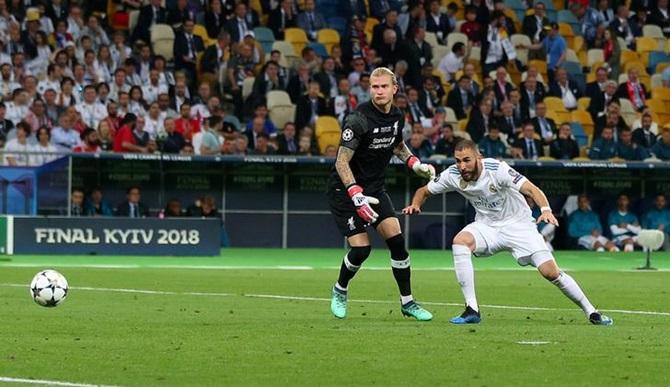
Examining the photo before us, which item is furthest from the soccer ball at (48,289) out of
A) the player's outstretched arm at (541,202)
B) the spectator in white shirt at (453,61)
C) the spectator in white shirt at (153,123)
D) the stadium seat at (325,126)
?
the spectator in white shirt at (453,61)

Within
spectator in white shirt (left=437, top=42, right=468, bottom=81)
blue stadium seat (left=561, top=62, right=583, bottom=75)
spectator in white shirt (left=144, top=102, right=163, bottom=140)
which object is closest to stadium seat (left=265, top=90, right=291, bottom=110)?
spectator in white shirt (left=144, top=102, right=163, bottom=140)

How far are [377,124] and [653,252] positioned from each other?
18.2 m

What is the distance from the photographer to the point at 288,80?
3089 centimetres

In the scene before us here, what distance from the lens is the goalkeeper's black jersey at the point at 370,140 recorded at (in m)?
13.6

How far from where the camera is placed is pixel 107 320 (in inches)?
526

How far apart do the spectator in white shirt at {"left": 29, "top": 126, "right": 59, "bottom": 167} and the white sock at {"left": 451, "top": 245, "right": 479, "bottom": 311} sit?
14973 millimetres

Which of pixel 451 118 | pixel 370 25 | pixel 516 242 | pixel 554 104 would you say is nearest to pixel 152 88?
pixel 451 118

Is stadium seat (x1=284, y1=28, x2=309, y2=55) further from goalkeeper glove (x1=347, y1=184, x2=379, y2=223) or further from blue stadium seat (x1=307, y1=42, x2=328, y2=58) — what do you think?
goalkeeper glove (x1=347, y1=184, x2=379, y2=223)

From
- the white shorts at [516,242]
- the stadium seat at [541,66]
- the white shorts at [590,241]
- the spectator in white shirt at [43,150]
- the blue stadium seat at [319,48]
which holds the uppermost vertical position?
the blue stadium seat at [319,48]

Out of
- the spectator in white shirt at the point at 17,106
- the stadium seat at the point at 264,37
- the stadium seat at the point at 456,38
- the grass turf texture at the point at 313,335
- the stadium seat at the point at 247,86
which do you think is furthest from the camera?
the stadium seat at the point at 456,38

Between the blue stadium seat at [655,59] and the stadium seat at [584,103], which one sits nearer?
the stadium seat at [584,103]

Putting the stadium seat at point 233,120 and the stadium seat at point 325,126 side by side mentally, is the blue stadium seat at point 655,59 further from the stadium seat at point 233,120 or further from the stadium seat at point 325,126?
the stadium seat at point 233,120

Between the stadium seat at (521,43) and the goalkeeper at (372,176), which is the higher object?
the stadium seat at (521,43)

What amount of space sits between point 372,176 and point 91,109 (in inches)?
599
